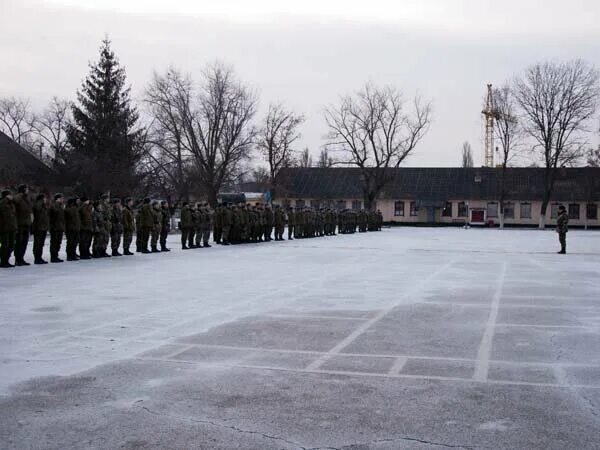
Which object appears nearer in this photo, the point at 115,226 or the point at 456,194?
the point at 115,226

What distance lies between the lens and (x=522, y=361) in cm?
746

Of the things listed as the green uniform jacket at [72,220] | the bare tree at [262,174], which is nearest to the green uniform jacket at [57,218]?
the green uniform jacket at [72,220]

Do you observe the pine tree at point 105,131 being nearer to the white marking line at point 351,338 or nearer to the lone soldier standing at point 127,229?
the lone soldier standing at point 127,229

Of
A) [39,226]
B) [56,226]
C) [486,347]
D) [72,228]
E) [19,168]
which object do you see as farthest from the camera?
[19,168]

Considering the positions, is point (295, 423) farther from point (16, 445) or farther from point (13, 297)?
point (13, 297)

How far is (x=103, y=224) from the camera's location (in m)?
21.7

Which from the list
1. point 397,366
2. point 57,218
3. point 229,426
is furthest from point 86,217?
point 229,426

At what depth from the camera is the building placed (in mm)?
76125

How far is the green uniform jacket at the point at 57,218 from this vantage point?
20016 mm

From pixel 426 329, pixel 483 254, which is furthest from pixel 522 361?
pixel 483 254

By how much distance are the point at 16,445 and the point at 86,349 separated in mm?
3221

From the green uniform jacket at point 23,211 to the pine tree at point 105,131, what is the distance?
1064 inches

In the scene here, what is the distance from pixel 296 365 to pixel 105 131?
45.8m

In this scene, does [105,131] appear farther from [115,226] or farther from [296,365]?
[296,365]
